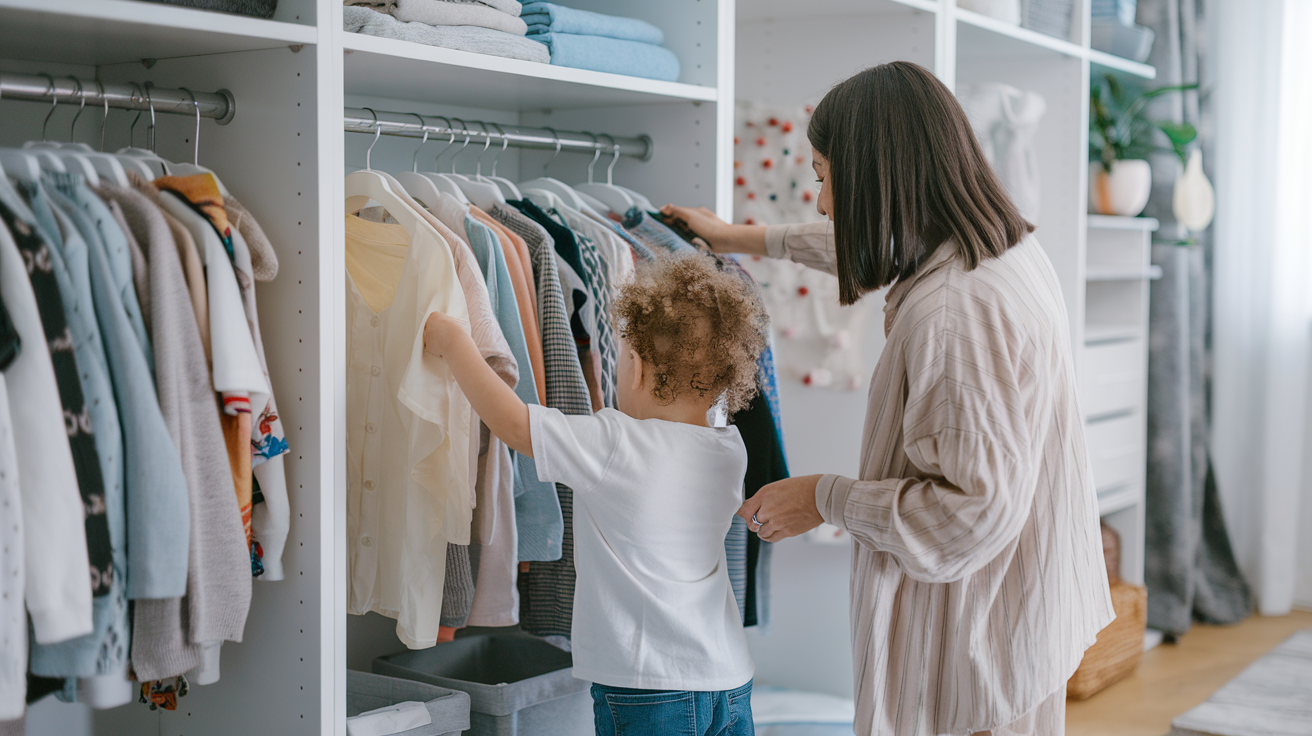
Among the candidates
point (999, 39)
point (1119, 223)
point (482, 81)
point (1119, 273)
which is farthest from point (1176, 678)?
point (482, 81)

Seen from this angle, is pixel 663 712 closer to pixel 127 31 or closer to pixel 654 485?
pixel 654 485

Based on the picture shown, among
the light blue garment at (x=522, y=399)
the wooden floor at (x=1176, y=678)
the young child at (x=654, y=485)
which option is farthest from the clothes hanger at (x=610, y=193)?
the wooden floor at (x=1176, y=678)

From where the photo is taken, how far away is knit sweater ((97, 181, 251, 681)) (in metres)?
1.20

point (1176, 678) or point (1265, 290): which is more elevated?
point (1265, 290)

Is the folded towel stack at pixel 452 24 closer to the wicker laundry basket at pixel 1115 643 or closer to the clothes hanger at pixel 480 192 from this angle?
the clothes hanger at pixel 480 192

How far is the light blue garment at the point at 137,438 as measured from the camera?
1156 mm

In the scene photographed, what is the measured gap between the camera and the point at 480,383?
1349 millimetres

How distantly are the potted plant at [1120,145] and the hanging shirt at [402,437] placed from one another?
2.33m

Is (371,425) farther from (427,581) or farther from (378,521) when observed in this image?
(427,581)

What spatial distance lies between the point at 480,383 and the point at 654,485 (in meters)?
0.25

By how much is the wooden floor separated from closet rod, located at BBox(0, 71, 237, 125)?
2.36m

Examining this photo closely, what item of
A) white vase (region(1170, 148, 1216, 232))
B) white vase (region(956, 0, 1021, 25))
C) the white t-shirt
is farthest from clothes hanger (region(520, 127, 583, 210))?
white vase (region(1170, 148, 1216, 232))

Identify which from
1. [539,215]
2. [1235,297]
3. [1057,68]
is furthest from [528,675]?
[1235,297]

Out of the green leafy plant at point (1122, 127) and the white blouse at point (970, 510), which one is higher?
the green leafy plant at point (1122, 127)
